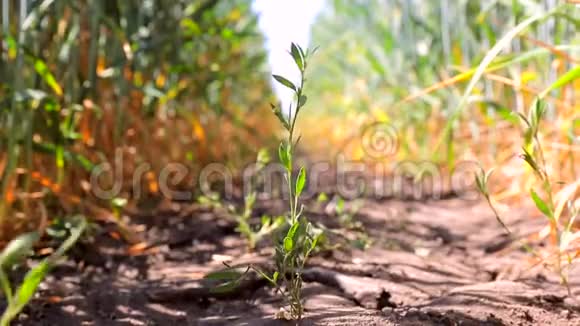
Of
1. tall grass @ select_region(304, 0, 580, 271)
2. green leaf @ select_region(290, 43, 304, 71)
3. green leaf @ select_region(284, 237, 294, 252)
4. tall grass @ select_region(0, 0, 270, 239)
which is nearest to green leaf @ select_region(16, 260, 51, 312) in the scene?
green leaf @ select_region(284, 237, 294, 252)

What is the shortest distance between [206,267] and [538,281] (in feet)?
2.05

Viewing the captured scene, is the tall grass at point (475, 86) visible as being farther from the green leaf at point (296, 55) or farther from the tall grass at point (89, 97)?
the tall grass at point (89, 97)

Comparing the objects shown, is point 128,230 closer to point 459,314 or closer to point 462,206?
point 459,314

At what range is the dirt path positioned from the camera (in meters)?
0.99

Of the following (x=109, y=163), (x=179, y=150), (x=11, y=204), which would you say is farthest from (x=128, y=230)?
(x=179, y=150)

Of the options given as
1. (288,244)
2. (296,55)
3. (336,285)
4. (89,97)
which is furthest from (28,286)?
(89,97)

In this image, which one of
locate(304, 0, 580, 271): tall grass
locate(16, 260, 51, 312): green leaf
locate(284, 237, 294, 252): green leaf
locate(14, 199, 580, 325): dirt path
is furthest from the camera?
locate(304, 0, 580, 271): tall grass

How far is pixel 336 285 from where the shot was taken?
117cm

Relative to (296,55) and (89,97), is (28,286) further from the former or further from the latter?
(89,97)

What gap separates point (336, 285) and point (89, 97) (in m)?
1.04

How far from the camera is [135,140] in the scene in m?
2.15

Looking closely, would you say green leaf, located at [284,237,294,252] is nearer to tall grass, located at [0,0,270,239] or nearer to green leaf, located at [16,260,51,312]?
green leaf, located at [16,260,51,312]

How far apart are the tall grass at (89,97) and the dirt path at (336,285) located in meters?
0.22

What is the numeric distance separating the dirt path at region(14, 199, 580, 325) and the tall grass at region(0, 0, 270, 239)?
22 cm
